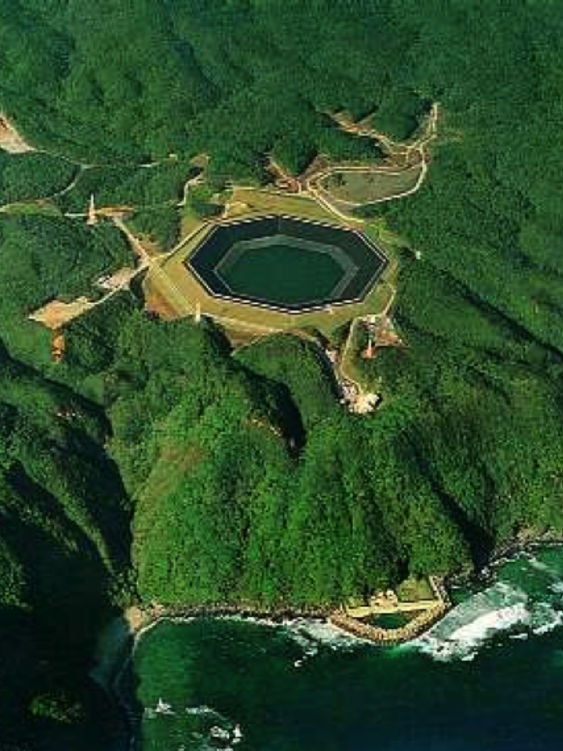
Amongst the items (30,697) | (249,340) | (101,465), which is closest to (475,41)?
(249,340)

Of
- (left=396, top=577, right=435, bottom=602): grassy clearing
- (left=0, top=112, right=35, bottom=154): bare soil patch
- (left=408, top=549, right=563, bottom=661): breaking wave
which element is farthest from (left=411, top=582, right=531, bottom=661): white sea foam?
(left=0, top=112, right=35, bottom=154): bare soil patch

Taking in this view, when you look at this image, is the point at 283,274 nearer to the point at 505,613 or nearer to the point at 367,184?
the point at 367,184

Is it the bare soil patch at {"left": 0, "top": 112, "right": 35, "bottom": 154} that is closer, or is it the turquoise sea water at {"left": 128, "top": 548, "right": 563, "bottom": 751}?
the turquoise sea water at {"left": 128, "top": 548, "right": 563, "bottom": 751}

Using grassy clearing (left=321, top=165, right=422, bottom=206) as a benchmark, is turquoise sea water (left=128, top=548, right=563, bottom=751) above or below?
below

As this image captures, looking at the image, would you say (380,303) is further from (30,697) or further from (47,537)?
(30,697)

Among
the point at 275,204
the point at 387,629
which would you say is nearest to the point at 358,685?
the point at 387,629

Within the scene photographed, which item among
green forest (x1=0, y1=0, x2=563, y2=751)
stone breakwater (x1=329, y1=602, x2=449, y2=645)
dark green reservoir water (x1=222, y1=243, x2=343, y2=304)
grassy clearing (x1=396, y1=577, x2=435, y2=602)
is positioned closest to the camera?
stone breakwater (x1=329, y1=602, x2=449, y2=645)

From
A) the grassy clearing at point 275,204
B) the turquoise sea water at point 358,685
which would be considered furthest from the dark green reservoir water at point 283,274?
the turquoise sea water at point 358,685

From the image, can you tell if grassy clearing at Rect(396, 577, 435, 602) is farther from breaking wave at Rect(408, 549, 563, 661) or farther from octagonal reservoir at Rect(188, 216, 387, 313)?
octagonal reservoir at Rect(188, 216, 387, 313)
